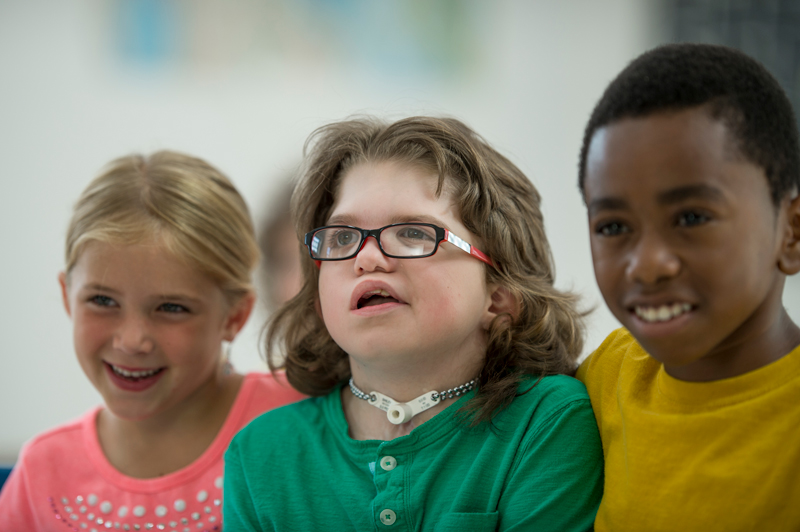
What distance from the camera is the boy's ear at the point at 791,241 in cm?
84

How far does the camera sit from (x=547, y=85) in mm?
3152

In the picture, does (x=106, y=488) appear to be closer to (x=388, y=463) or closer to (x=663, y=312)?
(x=388, y=463)

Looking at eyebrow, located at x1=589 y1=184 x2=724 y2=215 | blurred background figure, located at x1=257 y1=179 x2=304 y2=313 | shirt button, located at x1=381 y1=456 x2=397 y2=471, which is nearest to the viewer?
eyebrow, located at x1=589 y1=184 x2=724 y2=215

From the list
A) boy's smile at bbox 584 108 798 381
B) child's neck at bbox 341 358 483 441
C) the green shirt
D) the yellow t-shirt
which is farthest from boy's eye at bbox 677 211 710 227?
child's neck at bbox 341 358 483 441

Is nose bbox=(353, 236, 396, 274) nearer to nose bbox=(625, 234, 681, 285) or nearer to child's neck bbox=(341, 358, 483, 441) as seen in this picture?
child's neck bbox=(341, 358, 483, 441)

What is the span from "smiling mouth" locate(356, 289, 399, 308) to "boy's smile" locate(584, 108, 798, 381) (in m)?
0.38

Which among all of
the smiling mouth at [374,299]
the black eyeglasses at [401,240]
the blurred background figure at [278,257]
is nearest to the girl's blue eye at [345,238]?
the black eyeglasses at [401,240]

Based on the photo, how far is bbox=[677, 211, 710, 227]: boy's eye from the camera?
79 centimetres

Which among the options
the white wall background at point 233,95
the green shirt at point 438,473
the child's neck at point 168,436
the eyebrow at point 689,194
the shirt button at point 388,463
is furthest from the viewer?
the white wall background at point 233,95

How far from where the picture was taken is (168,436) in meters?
1.60

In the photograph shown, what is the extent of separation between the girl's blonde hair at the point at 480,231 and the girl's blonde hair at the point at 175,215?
0.77ft

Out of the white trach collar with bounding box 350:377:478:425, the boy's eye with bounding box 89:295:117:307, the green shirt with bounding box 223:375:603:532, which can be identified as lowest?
the green shirt with bounding box 223:375:603:532

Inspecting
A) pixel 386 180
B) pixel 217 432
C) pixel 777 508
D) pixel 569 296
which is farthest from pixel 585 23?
pixel 777 508

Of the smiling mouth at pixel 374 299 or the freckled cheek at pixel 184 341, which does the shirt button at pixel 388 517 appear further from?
the freckled cheek at pixel 184 341
